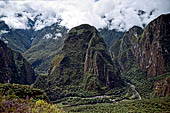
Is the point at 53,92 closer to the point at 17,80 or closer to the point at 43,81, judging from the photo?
the point at 43,81

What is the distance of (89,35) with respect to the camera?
141 m

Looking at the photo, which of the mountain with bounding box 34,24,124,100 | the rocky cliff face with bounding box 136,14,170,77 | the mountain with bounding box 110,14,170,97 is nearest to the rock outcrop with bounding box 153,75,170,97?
the mountain with bounding box 110,14,170,97

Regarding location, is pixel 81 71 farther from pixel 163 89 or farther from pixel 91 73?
pixel 163 89

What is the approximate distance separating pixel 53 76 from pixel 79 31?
128ft

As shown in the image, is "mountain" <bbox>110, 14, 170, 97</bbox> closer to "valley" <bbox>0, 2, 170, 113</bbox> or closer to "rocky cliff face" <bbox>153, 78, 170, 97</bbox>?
"valley" <bbox>0, 2, 170, 113</bbox>

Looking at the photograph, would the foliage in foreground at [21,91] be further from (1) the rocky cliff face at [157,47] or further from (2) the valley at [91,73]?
(1) the rocky cliff face at [157,47]

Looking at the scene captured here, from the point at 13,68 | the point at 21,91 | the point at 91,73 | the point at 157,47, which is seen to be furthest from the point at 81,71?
the point at 21,91

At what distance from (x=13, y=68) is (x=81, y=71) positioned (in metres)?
41.2

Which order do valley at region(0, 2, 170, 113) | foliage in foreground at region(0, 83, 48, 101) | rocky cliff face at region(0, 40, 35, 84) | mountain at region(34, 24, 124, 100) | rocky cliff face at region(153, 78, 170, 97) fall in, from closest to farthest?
1. foliage in foreground at region(0, 83, 48, 101)
2. rocky cliff face at region(153, 78, 170, 97)
3. valley at region(0, 2, 170, 113)
4. rocky cliff face at region(0, 40, 35, 84)
5. mountain at region(34, 24, 124, 100)

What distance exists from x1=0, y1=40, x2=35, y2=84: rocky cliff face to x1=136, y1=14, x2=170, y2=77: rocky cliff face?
3504 inches

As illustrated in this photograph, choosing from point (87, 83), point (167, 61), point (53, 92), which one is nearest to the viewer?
point (53, 92)

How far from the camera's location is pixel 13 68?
399ft

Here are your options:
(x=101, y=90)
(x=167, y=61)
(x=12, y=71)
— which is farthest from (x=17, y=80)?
(x=167, y=61)

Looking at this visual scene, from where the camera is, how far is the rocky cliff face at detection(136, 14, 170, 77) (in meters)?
138
